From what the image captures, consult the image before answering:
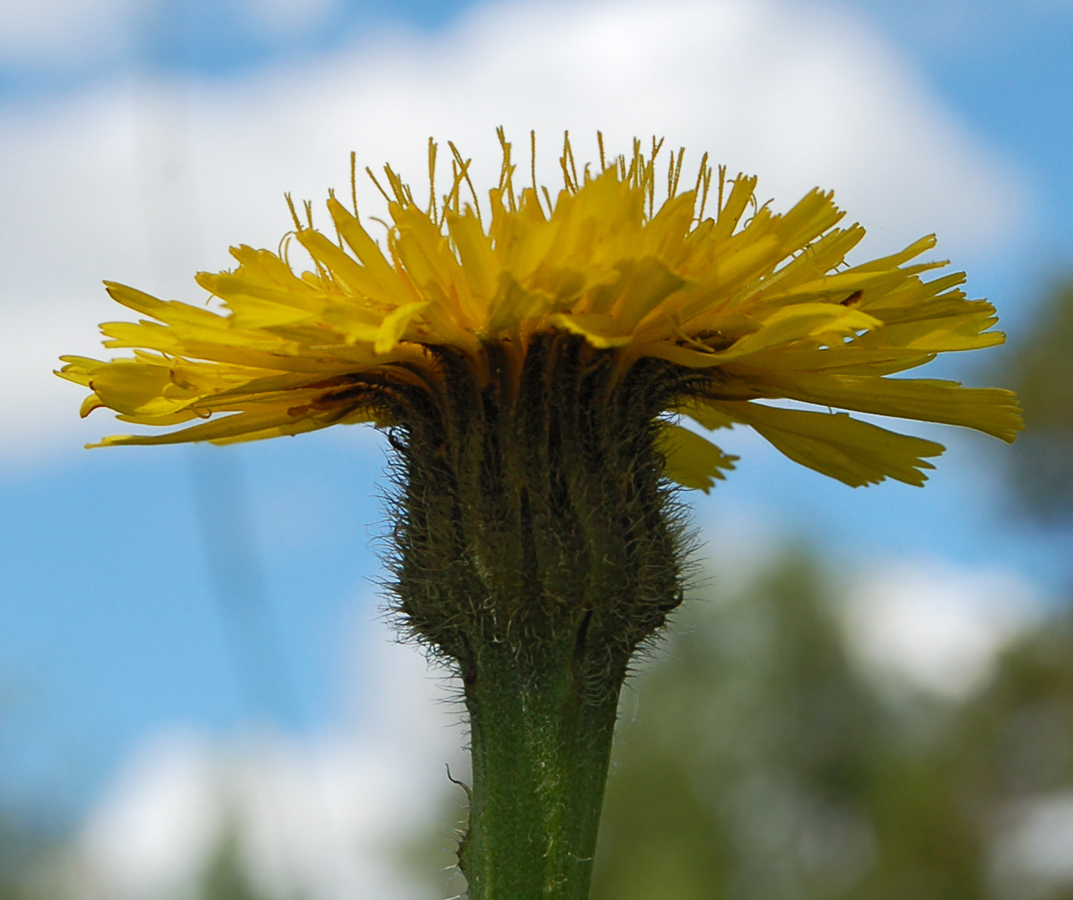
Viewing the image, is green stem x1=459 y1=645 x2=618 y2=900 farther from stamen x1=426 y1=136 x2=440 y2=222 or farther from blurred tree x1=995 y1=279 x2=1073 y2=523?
blurred tree x1=995 y1=279 x2=1073 y2=523

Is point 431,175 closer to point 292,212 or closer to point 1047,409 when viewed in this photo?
point 292,212

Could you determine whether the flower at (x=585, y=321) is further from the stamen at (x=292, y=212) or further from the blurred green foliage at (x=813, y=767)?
the blurred green foliage at (x=813, y=767)

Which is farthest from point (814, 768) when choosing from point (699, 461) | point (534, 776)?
point (534, 776)

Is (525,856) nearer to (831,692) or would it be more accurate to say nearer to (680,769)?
(680,769)

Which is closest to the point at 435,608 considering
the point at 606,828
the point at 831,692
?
the point at 606,828

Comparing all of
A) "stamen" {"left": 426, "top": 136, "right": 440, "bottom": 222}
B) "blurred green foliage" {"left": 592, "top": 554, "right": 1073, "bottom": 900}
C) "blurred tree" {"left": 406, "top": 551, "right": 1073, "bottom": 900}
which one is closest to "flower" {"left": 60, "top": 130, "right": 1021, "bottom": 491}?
"stamen" {"left": 426, "top": 136, "right": 440, "bottom": 222}

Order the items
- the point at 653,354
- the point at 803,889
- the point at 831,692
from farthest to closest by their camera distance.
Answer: the point at 831,692 < the point at 803,889 < the point at 653,354

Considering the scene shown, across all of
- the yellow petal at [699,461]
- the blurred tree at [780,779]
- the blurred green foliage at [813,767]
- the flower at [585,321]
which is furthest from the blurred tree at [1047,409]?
the flower at [585,321]
